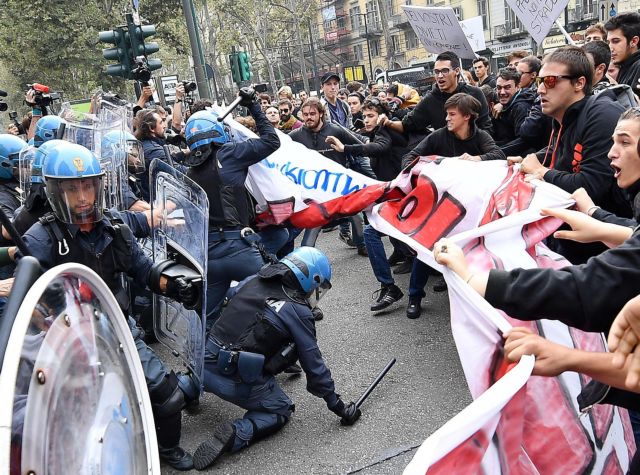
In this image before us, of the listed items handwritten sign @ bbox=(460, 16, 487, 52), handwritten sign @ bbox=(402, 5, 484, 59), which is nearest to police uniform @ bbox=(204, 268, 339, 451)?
handwritten sign @ bbox=(402, 5, 484, 59)

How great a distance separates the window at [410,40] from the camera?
4964 cm

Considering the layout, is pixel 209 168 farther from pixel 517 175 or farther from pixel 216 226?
pixel 517 175

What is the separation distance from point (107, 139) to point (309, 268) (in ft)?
7.71

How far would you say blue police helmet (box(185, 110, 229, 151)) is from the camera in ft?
13.7

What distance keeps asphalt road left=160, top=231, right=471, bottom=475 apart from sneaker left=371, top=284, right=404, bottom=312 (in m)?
0.07

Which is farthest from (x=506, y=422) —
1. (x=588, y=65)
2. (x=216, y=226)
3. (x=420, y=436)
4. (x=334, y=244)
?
(x=334, y=244)

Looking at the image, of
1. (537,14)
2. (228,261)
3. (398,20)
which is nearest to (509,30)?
(398,20)

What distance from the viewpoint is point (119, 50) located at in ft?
28.9

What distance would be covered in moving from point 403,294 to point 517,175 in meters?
2.17

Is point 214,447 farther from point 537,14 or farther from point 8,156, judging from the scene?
point 537,14

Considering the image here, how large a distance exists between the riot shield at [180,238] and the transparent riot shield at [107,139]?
108 centimetres

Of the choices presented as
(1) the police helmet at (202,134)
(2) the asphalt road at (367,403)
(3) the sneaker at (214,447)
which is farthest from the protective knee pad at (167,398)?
(1) the police helmet at (202,134)

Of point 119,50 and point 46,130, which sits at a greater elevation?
point 119,50

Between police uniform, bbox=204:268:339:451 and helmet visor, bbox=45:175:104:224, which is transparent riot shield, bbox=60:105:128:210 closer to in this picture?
helmet visor, bbox=45:175:104:224
